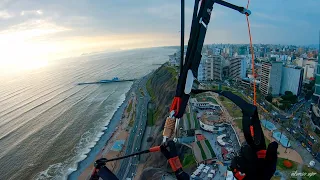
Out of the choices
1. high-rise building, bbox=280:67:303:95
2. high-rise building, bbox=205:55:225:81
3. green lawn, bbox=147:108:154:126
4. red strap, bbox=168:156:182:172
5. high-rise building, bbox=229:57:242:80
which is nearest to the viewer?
red strap, bbox=168:156:182:172

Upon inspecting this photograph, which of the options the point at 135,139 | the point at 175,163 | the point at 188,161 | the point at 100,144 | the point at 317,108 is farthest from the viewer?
the point at 135,139

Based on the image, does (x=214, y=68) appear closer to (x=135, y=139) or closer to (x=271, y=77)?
(x=271, y=77)

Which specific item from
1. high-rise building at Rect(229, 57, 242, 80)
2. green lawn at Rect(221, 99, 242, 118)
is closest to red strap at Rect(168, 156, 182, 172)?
green lawn at Rect(221, 99, 242, 118)

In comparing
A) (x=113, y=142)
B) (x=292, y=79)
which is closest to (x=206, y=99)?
(x=113, y=142)

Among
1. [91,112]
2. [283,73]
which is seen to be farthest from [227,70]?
[91,112]

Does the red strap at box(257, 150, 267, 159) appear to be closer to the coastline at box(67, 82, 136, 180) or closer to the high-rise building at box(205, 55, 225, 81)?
the coastline at box(67, 82, 136, 180)

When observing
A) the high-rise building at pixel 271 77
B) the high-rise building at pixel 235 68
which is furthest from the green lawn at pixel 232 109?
the high-rise building at pixel 235 68
